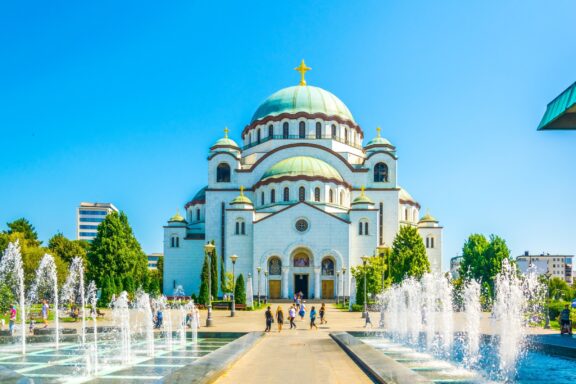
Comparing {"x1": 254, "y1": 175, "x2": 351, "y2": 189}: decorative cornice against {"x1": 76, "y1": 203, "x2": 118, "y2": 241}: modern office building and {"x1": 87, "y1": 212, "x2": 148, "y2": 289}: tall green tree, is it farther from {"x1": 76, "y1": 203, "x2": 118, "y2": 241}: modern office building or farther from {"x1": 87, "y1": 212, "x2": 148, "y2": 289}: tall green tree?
{"x1": 76, "y1": 203, "x2": 118, "y2": 241}: modern office building

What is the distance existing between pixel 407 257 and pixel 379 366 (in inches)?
1407

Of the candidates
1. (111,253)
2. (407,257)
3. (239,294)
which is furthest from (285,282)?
(111,253)

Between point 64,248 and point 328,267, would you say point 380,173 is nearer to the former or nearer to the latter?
point 328,267

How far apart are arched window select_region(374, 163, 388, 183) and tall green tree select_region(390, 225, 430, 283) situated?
30.0ft

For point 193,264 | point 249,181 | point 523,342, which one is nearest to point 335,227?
point 249,181

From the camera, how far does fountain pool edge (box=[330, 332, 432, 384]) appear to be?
457 inches

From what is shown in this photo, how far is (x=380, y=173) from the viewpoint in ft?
194

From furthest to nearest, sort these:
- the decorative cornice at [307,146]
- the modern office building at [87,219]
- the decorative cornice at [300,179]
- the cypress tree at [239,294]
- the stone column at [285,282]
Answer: the modern office building at [87,219], the decorative cornice at [307,146], the decorative cornice at [300,179], the stone column at [285,282], the cypress tree at [239,294]

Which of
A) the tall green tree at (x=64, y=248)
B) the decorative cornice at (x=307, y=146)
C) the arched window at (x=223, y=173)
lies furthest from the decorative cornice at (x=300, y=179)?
the tall green tree at (x=64, y=248)

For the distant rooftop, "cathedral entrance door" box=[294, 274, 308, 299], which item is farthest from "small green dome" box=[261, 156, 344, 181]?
the distant rooftop

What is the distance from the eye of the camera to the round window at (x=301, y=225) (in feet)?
172

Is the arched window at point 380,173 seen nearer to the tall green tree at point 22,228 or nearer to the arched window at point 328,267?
the arched window at point 328,267

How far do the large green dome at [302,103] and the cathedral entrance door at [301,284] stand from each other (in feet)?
53.6

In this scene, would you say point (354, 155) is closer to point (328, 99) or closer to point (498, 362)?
point (328, 99)
